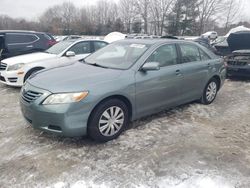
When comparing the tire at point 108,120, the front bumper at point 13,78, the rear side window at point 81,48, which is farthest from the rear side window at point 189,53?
the front bumper at point 13,78

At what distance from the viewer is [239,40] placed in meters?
8.34

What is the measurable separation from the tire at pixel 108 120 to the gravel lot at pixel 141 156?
0.46ft

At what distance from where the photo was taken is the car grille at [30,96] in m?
3.32

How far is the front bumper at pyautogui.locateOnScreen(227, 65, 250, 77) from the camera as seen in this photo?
7659 millimetres

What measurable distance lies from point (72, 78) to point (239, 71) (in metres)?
6.24

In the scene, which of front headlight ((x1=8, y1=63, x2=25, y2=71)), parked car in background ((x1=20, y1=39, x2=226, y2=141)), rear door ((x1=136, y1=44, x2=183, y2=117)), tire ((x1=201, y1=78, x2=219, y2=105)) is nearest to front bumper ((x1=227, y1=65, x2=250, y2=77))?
tire ((x1=201, y1=78, x2=219, y2=105))

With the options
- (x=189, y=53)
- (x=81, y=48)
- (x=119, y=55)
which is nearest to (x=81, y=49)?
(x=81, y=48)

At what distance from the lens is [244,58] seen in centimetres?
773

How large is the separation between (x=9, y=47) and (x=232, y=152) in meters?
7.76

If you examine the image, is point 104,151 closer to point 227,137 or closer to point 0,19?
point 227,137

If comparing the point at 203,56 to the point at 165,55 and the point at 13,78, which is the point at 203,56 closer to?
the point at 165,55

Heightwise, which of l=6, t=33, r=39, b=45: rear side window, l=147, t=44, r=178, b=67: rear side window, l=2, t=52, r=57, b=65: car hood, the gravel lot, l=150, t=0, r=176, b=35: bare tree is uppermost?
l=150, t=0, r=176, b=35: bare tree

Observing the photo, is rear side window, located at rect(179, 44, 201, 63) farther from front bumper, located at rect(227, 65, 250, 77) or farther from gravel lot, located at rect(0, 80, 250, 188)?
front bumper, located at rect(227, 65, 250, 77)

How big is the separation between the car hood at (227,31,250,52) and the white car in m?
5.19
